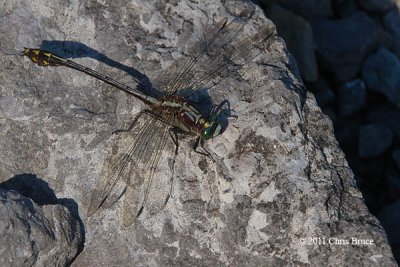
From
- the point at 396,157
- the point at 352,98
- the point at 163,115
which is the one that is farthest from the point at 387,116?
the point at 163,115

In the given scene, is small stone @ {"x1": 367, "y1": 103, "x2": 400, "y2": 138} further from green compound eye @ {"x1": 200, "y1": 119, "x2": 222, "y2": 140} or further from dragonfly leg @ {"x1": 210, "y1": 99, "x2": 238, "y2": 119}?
green compound eye @ {"x1": 200, "y1": 119, "x2": 222, "y2": 140}

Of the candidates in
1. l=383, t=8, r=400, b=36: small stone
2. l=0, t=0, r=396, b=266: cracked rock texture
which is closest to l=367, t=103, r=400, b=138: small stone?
l=383, t=8, r=400, b=36: small stone

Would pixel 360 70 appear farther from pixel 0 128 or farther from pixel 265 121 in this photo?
pixel 0 128

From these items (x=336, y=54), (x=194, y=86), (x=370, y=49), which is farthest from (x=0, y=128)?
(x=370, y=49)

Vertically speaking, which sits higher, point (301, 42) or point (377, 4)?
point (377, 4)

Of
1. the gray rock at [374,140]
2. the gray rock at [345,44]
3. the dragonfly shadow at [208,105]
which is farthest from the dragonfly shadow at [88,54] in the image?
the gray rock at [345,44]

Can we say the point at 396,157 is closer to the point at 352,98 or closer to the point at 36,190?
the point at 352,98
